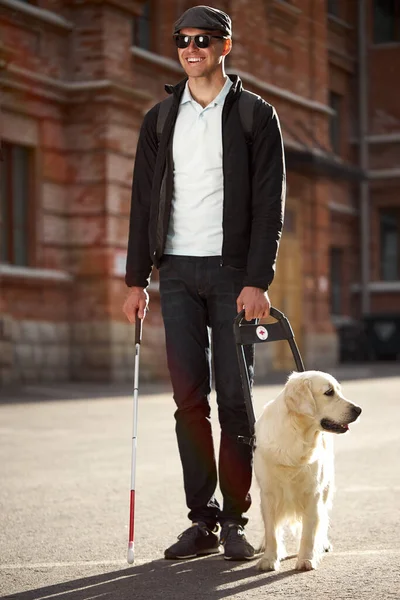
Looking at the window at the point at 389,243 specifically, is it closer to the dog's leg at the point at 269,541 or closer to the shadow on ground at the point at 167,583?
the shadow on ground at the point at 167,583

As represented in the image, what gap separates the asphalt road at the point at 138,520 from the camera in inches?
191

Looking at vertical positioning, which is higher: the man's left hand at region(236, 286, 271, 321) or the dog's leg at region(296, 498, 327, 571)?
the man's left hand at region(236, 286, 271, 321)

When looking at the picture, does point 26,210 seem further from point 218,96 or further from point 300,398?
point 300,398

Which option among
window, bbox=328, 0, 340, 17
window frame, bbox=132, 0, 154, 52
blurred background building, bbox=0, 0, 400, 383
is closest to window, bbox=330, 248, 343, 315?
window, bbox=328, 0, 340, 17

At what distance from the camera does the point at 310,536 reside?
16.9ft

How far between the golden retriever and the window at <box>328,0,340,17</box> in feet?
88.1

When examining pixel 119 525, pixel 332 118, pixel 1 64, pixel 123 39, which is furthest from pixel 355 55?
pixel 119 525

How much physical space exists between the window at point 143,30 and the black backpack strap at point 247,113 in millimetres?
15892

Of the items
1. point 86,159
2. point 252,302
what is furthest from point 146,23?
point 252,302

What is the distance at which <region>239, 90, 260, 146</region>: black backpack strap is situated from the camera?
5.55 meters

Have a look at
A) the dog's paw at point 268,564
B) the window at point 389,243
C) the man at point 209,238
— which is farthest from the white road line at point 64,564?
the window at point 389,243

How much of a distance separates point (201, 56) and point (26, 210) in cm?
1326

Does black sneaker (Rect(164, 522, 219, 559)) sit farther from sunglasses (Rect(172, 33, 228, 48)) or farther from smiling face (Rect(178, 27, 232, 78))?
sunglasses (Rect(172, 33, 228, 48))

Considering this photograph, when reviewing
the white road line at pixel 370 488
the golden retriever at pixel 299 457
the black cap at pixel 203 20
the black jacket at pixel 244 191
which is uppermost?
the black cap at pixel 203 20
